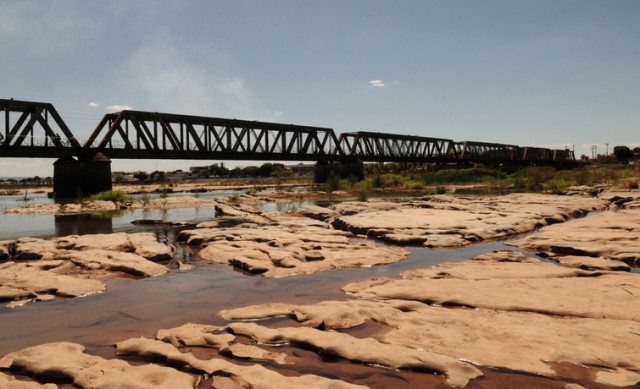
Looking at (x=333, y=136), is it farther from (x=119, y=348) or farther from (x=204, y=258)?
(x=119, y=348)

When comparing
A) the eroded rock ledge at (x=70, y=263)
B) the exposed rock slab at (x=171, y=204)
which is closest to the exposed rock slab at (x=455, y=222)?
the eroded rock ledge at (x=70, y=263)

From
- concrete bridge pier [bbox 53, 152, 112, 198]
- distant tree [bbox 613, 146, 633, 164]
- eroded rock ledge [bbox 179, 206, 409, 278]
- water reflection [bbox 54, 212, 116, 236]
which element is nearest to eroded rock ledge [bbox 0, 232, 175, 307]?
eroded rock ledge [bbox 179, 206, 409, 278]

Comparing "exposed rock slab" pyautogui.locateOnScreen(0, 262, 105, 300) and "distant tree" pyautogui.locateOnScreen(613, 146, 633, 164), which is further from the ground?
"distant tree" pyautogui.locateOnScreen(613, 146, 633, 164)

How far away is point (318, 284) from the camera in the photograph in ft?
19.7

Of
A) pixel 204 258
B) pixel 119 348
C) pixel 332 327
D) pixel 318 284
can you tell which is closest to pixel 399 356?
pixel 332 327

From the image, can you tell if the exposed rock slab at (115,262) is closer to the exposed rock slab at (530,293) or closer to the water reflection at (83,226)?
the exposed rock slab at (530,293)

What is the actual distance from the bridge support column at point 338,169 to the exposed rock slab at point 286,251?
45074 millimetres

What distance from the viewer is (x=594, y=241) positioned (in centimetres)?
831

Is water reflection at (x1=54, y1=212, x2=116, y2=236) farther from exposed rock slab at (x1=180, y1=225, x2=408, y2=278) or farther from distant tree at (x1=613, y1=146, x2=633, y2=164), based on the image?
distant tree at (x1=613, y1=146, x2=633, y2=164)

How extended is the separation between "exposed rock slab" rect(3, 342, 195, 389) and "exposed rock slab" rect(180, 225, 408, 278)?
3.38 meters

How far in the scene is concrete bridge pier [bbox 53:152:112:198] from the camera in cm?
3169

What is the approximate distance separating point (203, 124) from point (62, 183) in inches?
598

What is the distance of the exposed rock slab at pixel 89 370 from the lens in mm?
2945

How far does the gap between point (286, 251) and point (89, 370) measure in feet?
16.3
